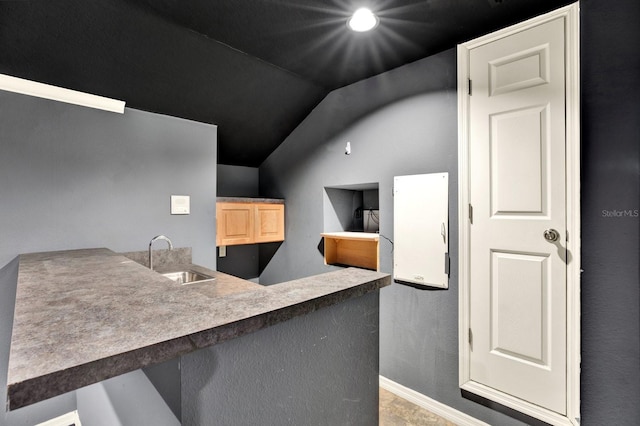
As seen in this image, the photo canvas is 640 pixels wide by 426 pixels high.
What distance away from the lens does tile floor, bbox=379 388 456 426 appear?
183 centimetres

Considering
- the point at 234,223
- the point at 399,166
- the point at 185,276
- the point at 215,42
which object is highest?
the point at 215,42

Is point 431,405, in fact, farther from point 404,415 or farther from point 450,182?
point 450,182

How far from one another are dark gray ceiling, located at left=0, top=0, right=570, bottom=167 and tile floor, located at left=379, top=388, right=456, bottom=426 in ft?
Result: 7.65

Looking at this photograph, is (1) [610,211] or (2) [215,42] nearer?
(1) [610,211]

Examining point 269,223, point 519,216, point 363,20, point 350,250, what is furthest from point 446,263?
point 269,223

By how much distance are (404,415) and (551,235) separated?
1.41 metres

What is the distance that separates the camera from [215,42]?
1.82 metres

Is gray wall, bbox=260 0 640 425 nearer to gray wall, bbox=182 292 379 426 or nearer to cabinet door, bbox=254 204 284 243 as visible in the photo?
cabinet door, bbox=254 204 284 243

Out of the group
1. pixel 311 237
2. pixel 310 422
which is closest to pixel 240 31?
pixel 311 237

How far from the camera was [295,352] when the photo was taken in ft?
2.48

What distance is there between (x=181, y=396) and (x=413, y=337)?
1.80m

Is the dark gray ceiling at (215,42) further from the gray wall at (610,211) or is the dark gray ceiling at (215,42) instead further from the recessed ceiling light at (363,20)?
the gray wall at (610,211)

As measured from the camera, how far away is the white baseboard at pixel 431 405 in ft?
5.82

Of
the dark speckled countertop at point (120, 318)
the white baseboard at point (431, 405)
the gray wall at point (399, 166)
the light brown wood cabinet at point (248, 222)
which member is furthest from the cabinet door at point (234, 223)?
the white baseboard at point (431, 405)
